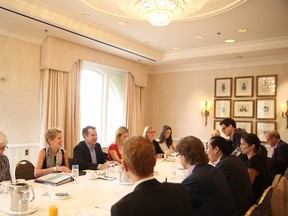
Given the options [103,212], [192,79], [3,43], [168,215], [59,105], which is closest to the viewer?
[168,215]

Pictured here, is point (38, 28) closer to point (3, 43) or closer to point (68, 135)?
point (3, 43)

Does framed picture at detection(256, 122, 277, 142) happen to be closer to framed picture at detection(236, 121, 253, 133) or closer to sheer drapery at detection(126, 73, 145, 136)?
framed picture at detection(236, 121, 253, 133)

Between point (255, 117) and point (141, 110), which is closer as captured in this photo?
point (255, 117)

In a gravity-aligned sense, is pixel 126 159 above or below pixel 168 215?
above

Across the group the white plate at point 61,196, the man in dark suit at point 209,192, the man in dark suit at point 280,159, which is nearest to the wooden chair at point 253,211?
the man in dark suit at point 209,192

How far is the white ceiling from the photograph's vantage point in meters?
4.22

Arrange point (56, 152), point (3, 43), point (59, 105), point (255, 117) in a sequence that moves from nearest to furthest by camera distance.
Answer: point (56, 152)
point (3, 43)
point (59, 105)
point (255, 117)

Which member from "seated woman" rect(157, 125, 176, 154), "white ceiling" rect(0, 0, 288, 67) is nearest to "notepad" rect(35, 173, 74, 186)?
"white ceiling" rect(0, 0, 288, 67)

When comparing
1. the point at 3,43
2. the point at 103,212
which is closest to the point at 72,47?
the point at 3,43

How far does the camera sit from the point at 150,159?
154 cm

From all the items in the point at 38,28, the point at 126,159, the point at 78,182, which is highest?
the point at 38,28

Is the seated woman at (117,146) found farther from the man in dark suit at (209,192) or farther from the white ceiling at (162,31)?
the man in dark suit at (209,192)

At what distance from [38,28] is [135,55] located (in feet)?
8.02

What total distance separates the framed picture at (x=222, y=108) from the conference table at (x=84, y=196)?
12.9 ft
